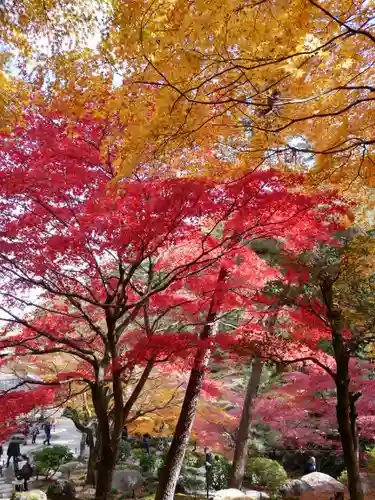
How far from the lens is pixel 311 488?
32.6 feet

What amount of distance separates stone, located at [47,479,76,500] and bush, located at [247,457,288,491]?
18.2ft

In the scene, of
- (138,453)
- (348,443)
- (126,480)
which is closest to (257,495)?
(126,480)

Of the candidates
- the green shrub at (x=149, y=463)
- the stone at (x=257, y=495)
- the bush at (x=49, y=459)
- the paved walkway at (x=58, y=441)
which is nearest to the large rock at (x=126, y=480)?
the green shrub at (x=149, y=463)

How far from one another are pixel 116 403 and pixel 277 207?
12.5ft

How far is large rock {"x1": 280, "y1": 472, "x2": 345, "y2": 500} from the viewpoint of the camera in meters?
9.77

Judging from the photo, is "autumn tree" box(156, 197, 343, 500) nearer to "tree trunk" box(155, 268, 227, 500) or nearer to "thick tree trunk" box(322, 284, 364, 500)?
"tree trunk" box(155, 268, 227, 500)

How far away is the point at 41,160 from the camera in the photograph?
5645mm

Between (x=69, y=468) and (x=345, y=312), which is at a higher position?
(x=345, y=312)

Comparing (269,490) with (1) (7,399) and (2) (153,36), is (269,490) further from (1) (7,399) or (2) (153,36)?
(2) (153,36)

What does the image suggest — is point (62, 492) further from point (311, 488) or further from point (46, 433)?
point (46, 433)

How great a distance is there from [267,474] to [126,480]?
4.30 m

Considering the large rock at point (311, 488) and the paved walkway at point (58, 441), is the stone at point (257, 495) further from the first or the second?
the paved walkway at point (58, 441)

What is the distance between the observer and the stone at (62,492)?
937cm

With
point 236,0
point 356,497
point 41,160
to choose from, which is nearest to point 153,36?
point 236,0
